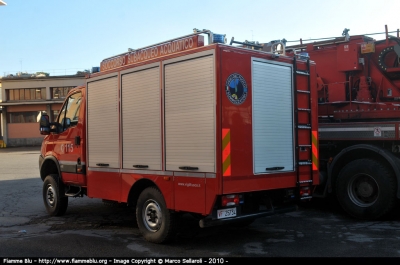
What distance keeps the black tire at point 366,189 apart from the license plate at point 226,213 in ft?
11.1

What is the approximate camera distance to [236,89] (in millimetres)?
5891

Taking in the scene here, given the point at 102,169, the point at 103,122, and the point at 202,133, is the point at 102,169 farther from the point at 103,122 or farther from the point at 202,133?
the point at 202,133

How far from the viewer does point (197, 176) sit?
589cm

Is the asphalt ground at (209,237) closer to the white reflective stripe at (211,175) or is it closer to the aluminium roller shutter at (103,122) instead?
the white reflective stripe at (211,175)

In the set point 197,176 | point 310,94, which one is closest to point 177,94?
point 197,176

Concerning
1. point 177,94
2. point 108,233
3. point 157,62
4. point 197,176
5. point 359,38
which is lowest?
point 108,233

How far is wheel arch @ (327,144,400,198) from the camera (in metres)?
7.83

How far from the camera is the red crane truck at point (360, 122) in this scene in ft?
26.2

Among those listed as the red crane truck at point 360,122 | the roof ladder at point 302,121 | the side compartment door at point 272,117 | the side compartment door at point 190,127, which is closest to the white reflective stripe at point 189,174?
the side compartment door at point 190,127

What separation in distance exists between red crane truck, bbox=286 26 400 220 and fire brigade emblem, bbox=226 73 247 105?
2.16 meters

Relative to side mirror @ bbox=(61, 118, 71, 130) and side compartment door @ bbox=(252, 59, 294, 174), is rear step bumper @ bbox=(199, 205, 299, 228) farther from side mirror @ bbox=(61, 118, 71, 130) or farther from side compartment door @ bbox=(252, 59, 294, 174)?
side mirror @ bbox=(61, 118, 71, 130)

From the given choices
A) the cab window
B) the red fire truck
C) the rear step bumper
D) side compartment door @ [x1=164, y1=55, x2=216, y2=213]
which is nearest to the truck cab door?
the cab window

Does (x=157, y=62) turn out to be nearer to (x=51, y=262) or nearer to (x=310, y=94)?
(x=310, y=94)

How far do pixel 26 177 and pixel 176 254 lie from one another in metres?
12.7
